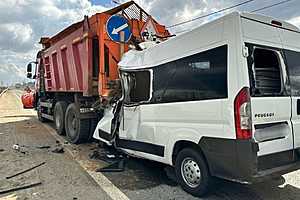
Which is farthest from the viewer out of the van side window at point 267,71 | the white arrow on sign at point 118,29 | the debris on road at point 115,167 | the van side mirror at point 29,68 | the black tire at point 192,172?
the van side mirror at point 29,68

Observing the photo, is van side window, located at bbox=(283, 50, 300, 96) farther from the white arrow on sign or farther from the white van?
the white arrow on sign

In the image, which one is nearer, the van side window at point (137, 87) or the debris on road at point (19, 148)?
the van side window at point (137, 87)

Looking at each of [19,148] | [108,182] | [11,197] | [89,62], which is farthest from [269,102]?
[19,148]

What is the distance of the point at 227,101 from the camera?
3787mm

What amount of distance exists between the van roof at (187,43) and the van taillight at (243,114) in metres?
0.78

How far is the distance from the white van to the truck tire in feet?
10.9

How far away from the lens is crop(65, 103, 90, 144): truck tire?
26.9 ft

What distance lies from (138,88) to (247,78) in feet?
8.02

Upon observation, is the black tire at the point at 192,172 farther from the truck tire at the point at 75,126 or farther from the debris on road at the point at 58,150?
the truck tire at the point at 75,126

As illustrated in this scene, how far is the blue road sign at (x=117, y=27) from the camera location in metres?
7.37

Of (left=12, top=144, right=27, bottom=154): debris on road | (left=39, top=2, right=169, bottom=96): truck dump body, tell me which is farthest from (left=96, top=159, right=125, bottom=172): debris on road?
(left=12, top=144, right=27, bottom=154): debris on road

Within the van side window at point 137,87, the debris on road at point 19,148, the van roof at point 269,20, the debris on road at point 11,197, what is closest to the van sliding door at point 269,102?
the van roof at point 269,20

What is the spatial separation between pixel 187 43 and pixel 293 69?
156 cm

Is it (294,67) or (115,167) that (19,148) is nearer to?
(115,167)
